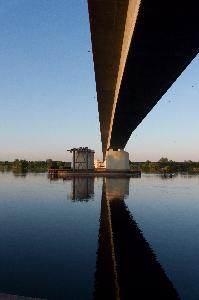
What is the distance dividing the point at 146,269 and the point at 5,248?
21.4 feet

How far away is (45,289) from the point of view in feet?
33.7

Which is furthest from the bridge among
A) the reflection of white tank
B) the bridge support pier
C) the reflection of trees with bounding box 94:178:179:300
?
the reflection of white tank

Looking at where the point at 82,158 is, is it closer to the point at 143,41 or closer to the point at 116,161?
the point at 116,161

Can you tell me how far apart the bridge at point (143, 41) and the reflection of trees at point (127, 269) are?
8313mm

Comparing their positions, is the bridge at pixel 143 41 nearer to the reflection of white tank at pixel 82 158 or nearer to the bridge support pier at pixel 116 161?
the bridge support pier at pixel 116 161

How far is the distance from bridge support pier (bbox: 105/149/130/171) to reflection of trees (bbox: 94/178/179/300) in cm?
5531

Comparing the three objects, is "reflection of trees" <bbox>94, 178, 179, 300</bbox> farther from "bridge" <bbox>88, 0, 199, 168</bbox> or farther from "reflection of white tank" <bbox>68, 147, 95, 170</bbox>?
"reflection of white tank" <bbox>68, 147, 95, 170</bbox>

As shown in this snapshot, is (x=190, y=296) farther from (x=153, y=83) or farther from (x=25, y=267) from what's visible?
(x=153, y=83)

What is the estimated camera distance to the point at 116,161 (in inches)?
2975

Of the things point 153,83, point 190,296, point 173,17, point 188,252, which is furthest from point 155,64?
point 190,296

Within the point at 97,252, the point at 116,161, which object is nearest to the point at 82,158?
the point at 116,161

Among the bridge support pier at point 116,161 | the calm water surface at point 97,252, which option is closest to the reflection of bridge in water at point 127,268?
the calm water surface at point 97,252

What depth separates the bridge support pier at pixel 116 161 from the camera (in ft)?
247

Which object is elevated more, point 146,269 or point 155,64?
point 155,64
